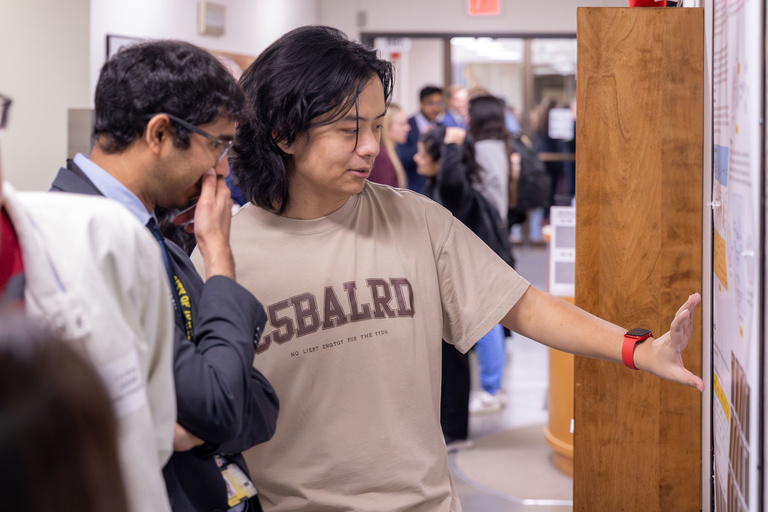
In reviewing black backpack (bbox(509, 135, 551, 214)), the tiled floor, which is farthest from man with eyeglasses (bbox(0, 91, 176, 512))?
black backpack (bbox(509, 135, 551, 214))

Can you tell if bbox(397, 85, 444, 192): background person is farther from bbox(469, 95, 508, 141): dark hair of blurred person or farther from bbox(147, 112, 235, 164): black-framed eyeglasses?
bbox(147, 112, 235, 164): black-framed eyeglasses

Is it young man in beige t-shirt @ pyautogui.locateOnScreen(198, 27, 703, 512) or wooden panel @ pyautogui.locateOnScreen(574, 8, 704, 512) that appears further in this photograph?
wooden panel @ pyautogui.locateOnScreen(574, 8, 704, 512)

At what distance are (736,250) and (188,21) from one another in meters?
5.23

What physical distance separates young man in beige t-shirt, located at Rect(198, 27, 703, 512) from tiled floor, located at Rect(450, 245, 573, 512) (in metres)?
2.24

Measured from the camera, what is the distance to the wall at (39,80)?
12.8 feet

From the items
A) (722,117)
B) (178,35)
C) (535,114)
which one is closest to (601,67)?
(722,117)

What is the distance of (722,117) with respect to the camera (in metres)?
1.71

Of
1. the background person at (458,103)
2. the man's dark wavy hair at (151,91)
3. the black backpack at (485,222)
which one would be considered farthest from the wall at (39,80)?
the background person at (458,103)

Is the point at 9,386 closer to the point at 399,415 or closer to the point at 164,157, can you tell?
the point at 164,157

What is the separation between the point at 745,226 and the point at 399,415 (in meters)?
0.70

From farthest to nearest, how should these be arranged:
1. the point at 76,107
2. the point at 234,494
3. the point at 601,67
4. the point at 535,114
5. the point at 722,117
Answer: the point at 535,114, the point at 76,107, the point at 601,67, the point at 722,117, the point at 234,494

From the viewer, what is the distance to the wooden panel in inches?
83.0

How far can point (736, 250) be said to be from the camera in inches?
61.2

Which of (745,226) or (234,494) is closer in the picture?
(234,494)
